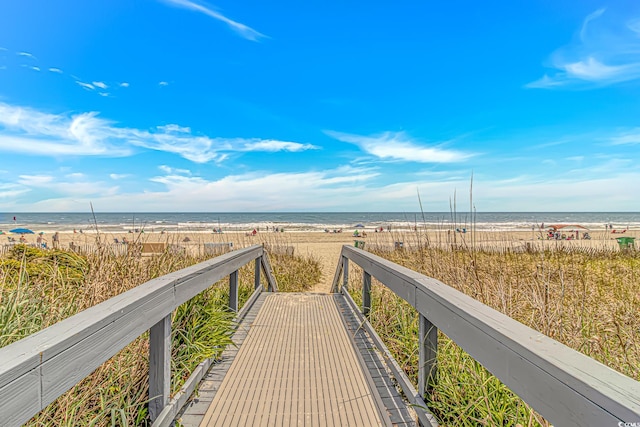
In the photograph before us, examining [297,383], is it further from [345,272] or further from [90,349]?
[345,272]

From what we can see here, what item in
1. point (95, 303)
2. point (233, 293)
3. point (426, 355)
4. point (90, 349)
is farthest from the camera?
point (233, 293)

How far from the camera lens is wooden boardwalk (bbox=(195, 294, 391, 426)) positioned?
198 cm

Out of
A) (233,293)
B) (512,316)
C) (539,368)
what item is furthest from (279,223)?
(539,368)

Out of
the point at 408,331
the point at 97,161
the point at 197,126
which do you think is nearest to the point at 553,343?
the point at 408,331

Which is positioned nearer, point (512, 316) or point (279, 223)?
point (512, 316)

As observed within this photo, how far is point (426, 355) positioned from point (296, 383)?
1.00 m

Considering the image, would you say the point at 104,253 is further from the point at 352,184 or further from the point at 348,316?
the point at 352,184

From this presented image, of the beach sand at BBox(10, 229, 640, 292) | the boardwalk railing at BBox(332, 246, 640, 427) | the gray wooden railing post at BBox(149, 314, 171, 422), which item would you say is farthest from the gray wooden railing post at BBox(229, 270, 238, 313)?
the boardwalk railing at BBox(332, 246, 640, 427)

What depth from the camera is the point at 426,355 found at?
194cm

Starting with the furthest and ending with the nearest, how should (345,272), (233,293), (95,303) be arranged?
(345,272) < (233,293) < (95,303)

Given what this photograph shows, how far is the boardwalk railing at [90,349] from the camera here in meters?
0.79

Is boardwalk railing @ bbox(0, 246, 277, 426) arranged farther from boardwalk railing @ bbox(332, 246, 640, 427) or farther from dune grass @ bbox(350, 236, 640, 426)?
dune grass @ bbox(350, 236, 640, 426)

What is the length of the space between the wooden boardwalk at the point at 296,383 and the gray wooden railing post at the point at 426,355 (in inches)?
12.1

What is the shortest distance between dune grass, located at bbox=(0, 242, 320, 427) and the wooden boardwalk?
0.32 metres
